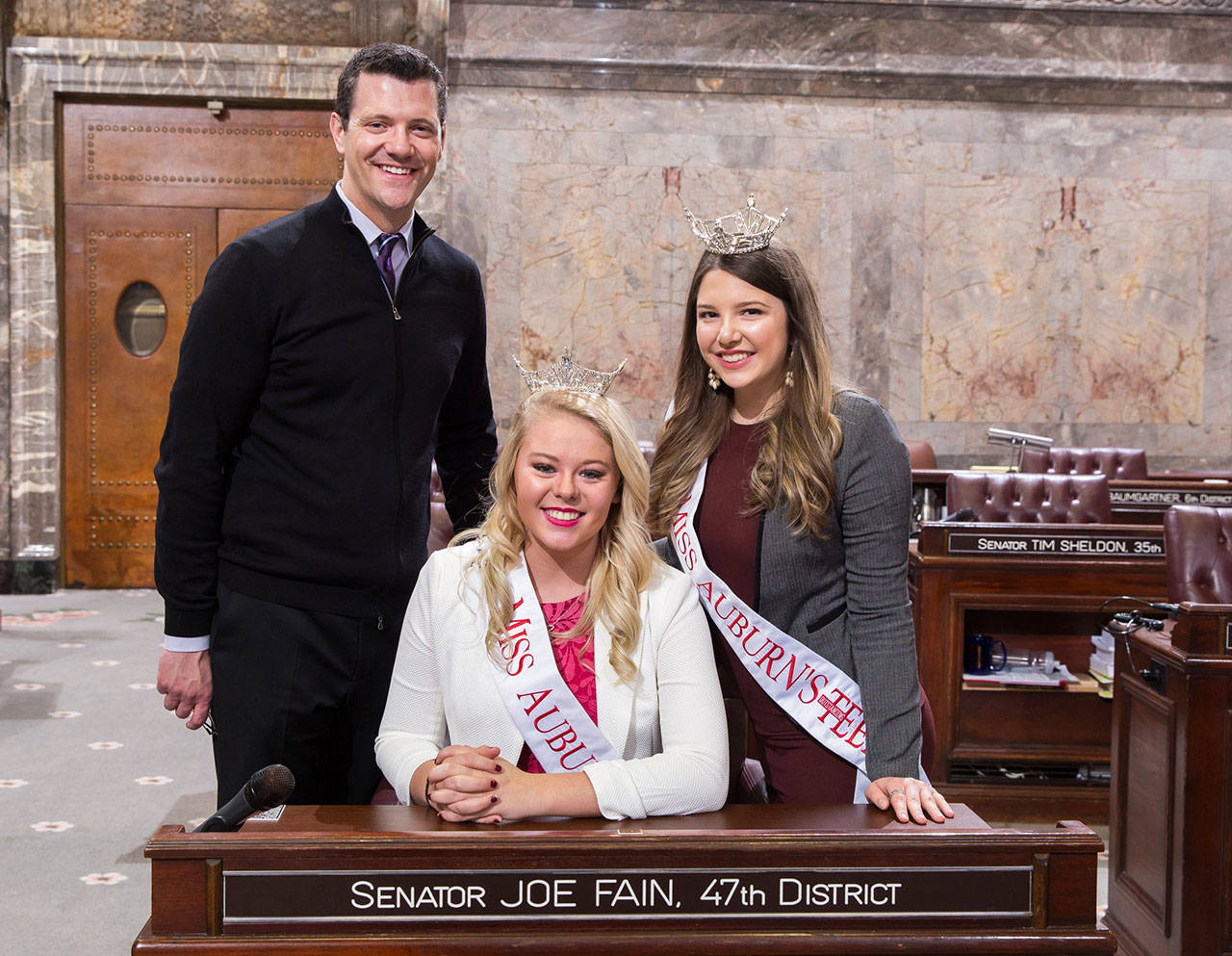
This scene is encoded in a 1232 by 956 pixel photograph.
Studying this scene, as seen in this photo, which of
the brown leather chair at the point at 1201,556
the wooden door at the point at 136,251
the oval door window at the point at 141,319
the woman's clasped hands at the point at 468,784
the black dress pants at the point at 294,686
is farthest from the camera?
the oval door window at the point at 141,319

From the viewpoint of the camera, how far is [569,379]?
216 cm

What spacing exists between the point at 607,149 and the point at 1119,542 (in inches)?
209

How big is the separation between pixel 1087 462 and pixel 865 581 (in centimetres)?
572

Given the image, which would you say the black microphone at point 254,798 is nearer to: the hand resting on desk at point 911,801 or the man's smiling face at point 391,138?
the hand resting on desk at point 911,801

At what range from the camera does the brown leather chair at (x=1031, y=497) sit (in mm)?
5418

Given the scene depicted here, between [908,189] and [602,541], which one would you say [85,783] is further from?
[908,189]

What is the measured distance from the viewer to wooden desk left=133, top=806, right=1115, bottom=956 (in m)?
1.50

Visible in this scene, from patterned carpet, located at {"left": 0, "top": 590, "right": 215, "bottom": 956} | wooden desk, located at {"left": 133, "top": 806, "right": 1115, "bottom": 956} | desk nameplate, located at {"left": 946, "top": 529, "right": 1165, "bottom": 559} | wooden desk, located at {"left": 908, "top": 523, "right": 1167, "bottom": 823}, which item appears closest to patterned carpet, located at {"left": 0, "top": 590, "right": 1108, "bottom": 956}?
patterned carpet, located at {"left": 0, "top": 590, "right": 215, "bottom": 956}

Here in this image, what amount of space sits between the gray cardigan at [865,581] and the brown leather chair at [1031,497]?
3490mm

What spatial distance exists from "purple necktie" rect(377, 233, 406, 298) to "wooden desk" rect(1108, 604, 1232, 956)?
2153 mm

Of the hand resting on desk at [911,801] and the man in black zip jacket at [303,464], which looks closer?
the hand resting on desk at [911,801]

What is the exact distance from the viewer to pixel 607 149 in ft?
28.7

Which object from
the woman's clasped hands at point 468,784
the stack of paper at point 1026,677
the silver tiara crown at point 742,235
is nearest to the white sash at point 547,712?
the woman's clasped hands at point 468,784

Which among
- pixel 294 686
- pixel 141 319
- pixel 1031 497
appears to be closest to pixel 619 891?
pixel 294 686
